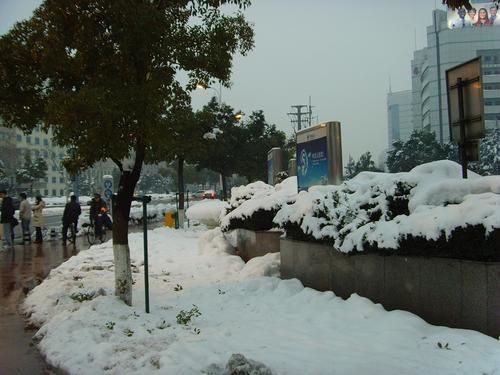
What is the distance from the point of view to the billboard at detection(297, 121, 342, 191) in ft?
33.1

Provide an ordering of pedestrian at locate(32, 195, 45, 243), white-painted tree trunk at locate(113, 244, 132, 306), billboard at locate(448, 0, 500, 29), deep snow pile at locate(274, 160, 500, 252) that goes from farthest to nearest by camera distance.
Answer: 1. billboard at locate(448, 0, 500, 29)
2. pedestrian at locate(32, 195, 45, 243)
3. white-painted tree trunk at locate(113, 244, 132, 306)
4. deep snow pile at locate(274, 160, 500, 252)

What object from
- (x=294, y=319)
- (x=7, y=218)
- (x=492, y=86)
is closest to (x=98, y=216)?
(x=7, y=218)

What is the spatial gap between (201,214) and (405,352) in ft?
42.3

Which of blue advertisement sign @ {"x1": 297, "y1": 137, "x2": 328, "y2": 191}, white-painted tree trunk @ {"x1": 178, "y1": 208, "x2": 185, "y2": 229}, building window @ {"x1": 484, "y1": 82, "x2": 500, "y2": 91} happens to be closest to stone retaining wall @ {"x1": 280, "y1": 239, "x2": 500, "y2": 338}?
blue advertisement sign @ {"x1": 297, "y1": 137, "x2": 328, "y2": 191}

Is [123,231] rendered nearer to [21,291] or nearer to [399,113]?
[21,291]

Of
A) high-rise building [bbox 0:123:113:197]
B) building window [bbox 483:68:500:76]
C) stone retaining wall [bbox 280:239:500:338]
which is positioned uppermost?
building window [bbox 483:68:500:76]

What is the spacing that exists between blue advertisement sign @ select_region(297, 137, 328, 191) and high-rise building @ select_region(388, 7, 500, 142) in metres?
83.3

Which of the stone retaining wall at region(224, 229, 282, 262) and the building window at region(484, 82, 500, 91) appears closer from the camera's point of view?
the stone retaining wall at region(224, 229, 282, 262)

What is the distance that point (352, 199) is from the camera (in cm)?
698

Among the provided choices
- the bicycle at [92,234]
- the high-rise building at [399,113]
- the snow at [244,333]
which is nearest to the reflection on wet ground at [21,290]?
the snow at [244,333]

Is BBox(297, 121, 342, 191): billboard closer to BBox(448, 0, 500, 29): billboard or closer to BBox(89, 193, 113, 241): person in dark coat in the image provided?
BBox(89, 193, 113, 241): person in dark coat

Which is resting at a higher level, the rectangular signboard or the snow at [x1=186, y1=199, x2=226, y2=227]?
the rectangular signboard

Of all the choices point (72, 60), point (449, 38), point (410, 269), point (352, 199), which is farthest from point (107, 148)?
point (449, 38)

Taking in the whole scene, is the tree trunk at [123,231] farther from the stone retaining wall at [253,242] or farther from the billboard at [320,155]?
the billboard at [320,155]
